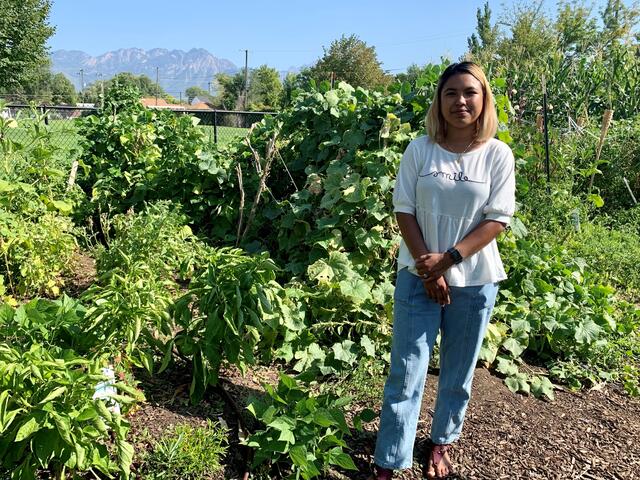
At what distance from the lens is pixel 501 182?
7.79 ft

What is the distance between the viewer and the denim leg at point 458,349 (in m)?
2.47

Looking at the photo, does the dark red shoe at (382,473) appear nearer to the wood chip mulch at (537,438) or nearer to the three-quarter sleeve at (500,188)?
the wood chip mulch at (537,438)

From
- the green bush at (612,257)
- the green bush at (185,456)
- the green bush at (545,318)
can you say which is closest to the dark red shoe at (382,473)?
the green bush at (185,456)

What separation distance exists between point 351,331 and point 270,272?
1.02 metres

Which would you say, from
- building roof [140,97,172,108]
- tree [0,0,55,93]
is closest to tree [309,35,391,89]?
building roof [140,97,172,108]

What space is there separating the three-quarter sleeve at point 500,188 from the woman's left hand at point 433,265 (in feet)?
0.79

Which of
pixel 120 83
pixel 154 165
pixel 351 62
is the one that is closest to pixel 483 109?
pixel 154 165

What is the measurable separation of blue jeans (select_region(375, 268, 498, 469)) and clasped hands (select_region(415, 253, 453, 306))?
0.06 metres

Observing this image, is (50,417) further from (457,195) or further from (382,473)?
(457,195)

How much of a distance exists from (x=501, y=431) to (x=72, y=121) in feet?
28.3

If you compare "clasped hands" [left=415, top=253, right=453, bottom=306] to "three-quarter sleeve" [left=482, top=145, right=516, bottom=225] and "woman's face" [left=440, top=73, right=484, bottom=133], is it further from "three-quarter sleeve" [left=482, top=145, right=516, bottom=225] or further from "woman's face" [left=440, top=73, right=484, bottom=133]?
"woman's face" [left=440, top=73, right=484, bottom=133]

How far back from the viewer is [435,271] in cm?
237

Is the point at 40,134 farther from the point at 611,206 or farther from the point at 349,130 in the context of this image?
the point at 611,206

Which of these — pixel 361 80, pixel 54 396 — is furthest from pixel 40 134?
pixel 361 80
